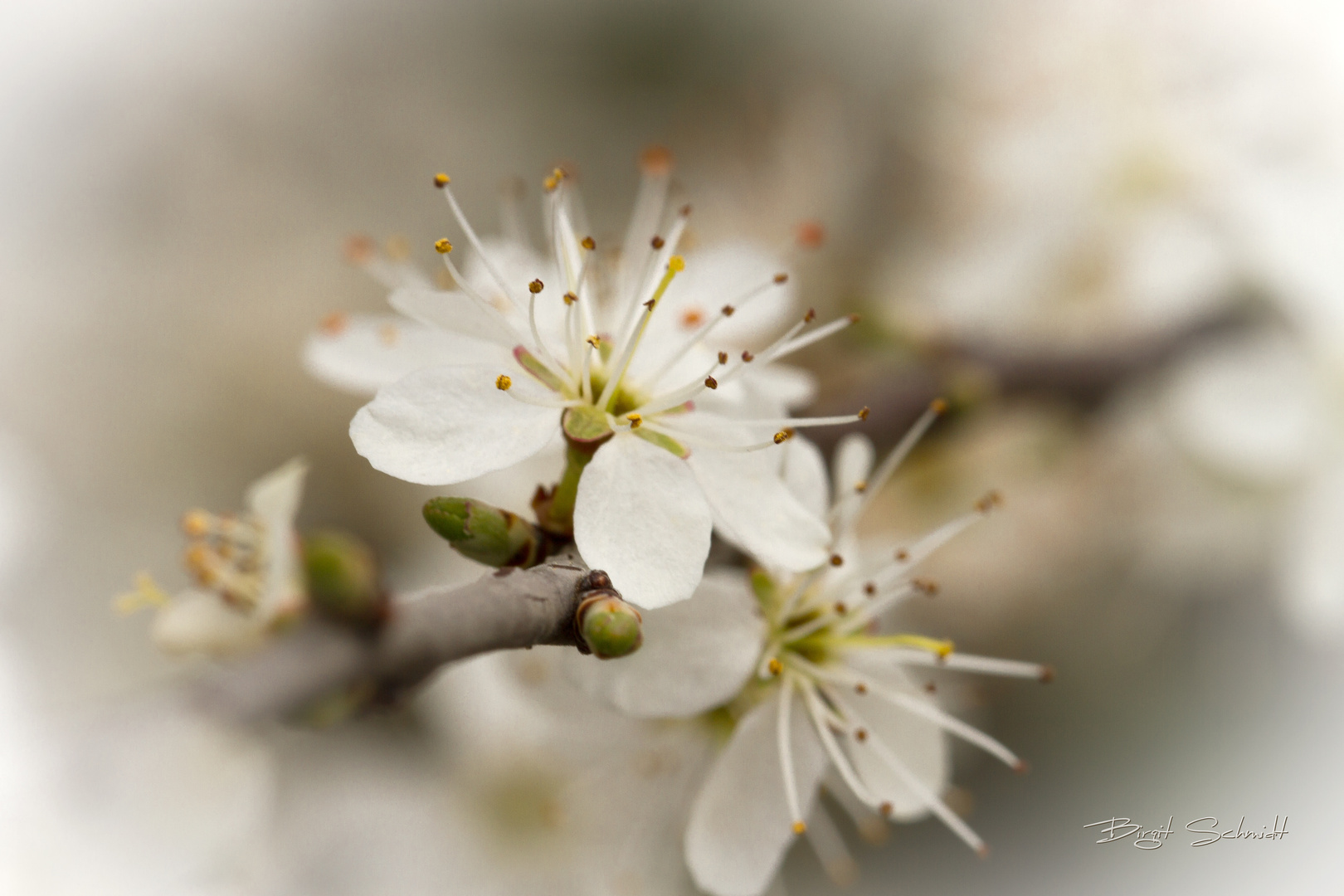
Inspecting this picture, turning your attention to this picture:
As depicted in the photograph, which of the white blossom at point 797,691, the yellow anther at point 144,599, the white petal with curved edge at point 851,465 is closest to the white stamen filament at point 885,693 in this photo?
the white blossom at point 797,691

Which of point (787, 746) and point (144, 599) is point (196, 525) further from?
point (787, 746)

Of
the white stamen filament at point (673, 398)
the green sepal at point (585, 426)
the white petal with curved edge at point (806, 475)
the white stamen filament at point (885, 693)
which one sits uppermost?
the green sepal at point (585, 426)

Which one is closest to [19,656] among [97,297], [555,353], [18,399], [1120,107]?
[18,399]

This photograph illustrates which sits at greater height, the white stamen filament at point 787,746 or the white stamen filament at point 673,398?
the white stamen filament at point 673,398

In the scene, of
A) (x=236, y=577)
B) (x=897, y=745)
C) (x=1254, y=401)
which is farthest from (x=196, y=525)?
(x=1254, y=401)

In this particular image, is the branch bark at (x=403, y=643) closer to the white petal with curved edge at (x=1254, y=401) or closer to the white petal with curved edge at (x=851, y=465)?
the white petal with curved edge at (x=851, y=465)

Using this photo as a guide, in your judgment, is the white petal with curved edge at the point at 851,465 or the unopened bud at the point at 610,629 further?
the white petal with curved edge at the point at 851,465
